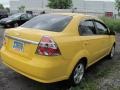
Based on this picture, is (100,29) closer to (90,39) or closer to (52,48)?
(90,39)

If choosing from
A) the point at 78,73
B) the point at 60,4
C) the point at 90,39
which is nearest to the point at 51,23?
the point at 90,39

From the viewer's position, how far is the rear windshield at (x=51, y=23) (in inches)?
228

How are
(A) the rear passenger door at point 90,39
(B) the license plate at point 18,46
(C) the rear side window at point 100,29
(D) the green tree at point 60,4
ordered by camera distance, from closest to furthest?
(B) the license plate at point 18,46, (A) the rear passenger door at point 90,39, (C) the rear side window at point 100,29, (D) the green tree at point 60,4

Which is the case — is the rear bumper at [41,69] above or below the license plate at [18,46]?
below

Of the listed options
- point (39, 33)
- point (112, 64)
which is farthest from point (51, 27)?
point (112, 64)

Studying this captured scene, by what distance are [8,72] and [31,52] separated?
5.81 ft

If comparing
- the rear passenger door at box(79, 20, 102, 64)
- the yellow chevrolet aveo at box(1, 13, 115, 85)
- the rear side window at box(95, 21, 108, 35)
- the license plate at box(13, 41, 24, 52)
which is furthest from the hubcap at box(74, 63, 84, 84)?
the rear side window at box(95, 21, 108, 35)

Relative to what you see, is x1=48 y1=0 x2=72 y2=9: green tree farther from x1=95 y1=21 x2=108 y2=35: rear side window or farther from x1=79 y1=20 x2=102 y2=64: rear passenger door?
x1=79 y1=20 x2=102 y2=64: rear passenger door

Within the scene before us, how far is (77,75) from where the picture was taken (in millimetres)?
5953

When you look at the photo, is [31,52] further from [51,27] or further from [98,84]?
[98,84]

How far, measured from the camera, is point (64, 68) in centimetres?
533

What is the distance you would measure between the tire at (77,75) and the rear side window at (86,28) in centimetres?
71

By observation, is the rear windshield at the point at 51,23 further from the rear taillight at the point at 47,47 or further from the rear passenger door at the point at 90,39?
the rear taillight at the point at 47,47

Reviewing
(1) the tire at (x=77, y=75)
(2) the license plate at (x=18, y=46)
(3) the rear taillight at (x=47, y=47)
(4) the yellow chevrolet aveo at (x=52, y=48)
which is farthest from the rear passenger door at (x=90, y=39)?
(2) the license plate at (x=18, y=46)
